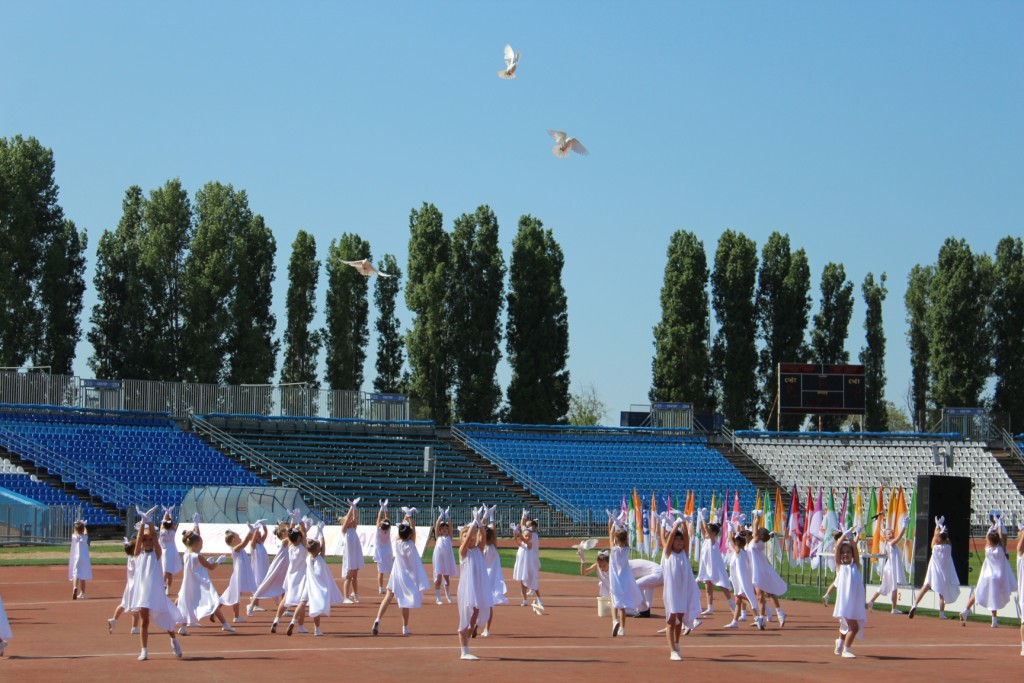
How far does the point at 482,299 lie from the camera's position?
2788 inches

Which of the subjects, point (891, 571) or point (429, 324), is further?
point (429, 324)

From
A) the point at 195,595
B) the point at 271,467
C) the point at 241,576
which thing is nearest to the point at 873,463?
the point at 271,467

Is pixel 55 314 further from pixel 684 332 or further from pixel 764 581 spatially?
pixel 764 581

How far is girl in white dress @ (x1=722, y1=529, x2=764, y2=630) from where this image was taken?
895 inches

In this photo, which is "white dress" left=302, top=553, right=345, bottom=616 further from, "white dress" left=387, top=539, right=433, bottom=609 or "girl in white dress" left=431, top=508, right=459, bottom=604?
"girl in white dress" left=431, top=508, right=459, bottom=604

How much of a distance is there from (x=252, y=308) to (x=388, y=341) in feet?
28.9

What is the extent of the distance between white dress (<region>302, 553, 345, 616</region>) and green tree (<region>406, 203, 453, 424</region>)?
4988cm

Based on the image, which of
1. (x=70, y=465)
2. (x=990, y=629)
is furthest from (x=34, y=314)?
(x=990, y=629)

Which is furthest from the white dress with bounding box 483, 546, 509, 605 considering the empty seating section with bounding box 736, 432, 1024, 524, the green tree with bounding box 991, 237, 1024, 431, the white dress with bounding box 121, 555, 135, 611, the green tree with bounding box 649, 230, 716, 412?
the green tree with bounding box 991, 237, 1024, 431

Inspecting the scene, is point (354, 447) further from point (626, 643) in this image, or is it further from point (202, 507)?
point (626, 643)

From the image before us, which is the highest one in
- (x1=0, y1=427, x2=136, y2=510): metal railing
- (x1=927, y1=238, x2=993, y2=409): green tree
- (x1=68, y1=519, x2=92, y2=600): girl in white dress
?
(x1=927, y1=238, x2=993, y2=409): green tree

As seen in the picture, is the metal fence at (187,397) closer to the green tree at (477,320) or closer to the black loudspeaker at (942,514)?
the green tree at (477,320)

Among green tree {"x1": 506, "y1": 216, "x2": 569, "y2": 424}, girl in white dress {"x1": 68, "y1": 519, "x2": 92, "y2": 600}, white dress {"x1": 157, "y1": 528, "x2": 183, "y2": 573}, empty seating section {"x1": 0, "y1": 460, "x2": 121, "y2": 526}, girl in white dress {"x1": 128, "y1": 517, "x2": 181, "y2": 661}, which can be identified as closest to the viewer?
girl in white dress {"x1": 128, "y1": 517, "x2": 181, "y2": 661}

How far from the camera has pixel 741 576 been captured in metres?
22.8
